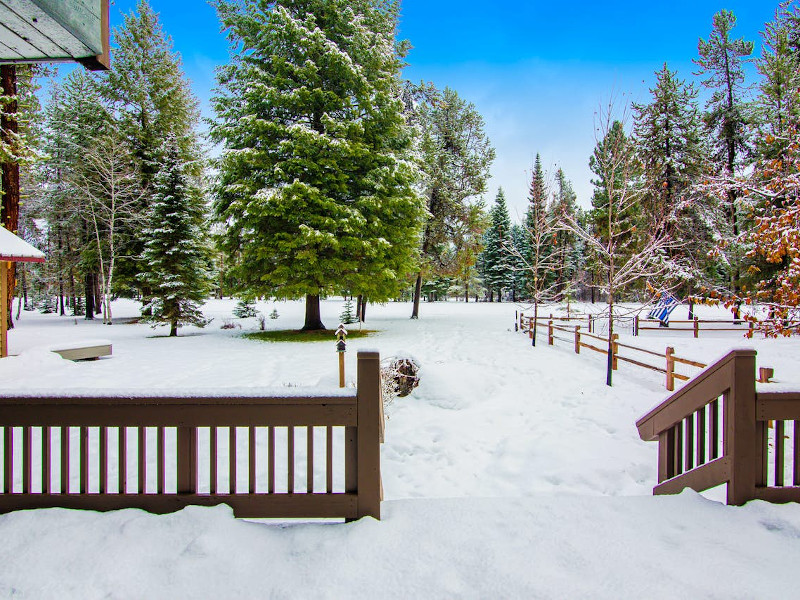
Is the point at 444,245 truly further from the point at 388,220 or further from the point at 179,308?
the point at 179,308

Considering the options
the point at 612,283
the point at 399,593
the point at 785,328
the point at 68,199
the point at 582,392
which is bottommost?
the point at 582,392

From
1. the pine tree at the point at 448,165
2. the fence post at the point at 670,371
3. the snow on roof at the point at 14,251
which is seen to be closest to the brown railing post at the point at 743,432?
the fence post at the point at 670,371

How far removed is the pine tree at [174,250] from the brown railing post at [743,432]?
1647cm

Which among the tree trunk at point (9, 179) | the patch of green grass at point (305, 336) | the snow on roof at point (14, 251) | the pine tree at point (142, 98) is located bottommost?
the patch of green grass at point (305, 336)

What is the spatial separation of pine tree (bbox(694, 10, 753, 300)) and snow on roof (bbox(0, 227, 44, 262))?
27637mm

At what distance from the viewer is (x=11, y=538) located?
223 cm

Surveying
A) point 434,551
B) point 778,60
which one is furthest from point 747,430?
point 778,60

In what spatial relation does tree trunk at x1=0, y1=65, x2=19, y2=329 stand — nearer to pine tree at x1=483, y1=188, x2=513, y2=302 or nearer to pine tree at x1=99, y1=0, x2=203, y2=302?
pine tree at x1=99, y1=0, x2=203, y2=302

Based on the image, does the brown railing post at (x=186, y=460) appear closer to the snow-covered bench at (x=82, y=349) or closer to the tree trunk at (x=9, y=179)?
the snow-covered bench at (x=82, y=349)

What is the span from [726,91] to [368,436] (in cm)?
2850

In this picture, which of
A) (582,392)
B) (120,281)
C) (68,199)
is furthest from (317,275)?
(68,199)

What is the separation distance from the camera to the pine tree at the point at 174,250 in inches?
601

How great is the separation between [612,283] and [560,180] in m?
38.1

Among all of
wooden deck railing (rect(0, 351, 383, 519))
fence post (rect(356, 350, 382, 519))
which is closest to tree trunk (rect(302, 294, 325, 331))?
wooden deck railing (rect(0, 351, 383, 519))
